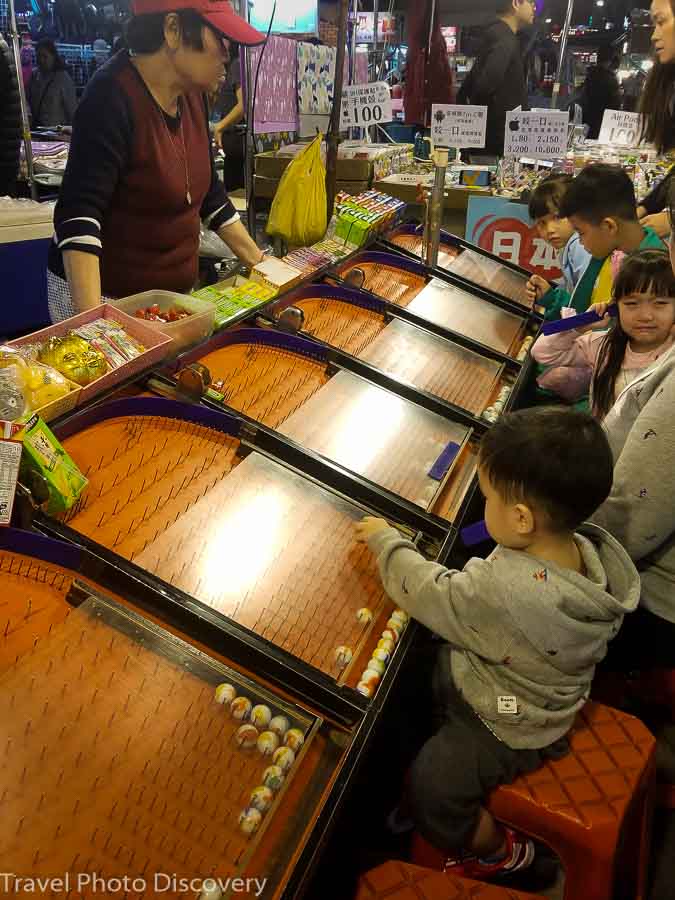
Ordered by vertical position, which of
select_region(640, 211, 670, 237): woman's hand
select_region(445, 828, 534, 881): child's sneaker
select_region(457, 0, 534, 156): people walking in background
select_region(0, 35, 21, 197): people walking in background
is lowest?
select_region(445, 828, 534, 881): child's sneaker

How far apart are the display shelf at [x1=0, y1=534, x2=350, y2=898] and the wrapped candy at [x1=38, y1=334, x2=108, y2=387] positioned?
1.73ft

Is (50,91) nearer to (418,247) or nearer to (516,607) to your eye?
(418,247)

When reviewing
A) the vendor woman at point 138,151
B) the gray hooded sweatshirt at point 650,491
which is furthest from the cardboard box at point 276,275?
the gray hooded sweatshirt at point 650,491

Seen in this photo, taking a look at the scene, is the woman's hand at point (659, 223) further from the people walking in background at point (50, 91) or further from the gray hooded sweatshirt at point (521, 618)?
the people walking in background at point (50, 91)

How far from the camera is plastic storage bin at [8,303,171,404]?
165cm

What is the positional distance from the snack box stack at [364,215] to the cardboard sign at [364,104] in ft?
1.22

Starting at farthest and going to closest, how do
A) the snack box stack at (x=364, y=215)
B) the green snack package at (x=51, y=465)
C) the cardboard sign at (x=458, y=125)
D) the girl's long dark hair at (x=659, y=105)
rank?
1. the cardboard sign at (x=458, y=125)
2. the girl's long dark hair at (x=659, y=105)
3. the snack box stack at (x=364, y=215)
4. the green snack package at (x=51, y=465)

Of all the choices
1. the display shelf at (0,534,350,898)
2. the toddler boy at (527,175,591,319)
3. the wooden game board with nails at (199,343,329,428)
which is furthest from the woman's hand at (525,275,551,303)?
the display shelf at (0,534,350,898)

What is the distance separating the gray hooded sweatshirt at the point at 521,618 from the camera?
1371 millimetres

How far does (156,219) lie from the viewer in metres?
2.31

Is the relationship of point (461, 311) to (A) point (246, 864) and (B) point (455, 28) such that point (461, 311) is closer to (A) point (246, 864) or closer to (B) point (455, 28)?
(A) point (246, 864)

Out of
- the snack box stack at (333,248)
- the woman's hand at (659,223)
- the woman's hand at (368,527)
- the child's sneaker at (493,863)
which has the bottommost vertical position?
the child's sneaker at (493,863)

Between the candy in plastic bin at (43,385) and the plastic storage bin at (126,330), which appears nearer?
the candy in plastic bin at (43,385)

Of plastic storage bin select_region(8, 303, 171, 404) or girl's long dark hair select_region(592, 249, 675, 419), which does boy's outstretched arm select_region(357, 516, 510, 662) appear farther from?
girl's long dark hair select_region(592, 249, 675, 419)
